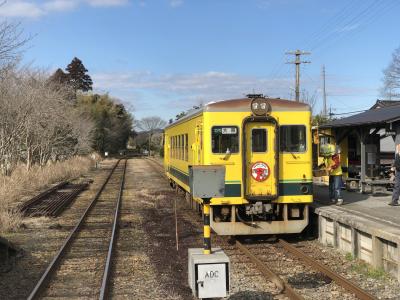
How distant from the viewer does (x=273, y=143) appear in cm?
1048

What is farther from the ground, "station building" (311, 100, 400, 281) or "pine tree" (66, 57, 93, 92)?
"pine tree" (66, 57, 93, 92)

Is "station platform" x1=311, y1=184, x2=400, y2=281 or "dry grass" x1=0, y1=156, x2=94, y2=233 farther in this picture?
"dry grass" x1=0, y1=156, x2=94, y2=233

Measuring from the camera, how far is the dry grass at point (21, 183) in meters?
12.2

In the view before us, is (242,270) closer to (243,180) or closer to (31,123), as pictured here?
(243,180)

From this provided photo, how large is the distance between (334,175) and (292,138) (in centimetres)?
218

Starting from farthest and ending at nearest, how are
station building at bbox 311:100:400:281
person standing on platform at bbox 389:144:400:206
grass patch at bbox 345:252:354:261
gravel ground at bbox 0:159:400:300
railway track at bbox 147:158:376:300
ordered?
person standing on platform at bbox 389:144:400:206 < grass patch at bbox 345:252:354:261 < station building at bbox 311:100:400:281 < gravel ground at bbox 0:159:400:300 < railway track at bbox 147:158:376:300

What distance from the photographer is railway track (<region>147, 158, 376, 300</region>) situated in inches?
278

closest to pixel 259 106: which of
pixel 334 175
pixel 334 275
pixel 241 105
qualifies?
pixel 241 105

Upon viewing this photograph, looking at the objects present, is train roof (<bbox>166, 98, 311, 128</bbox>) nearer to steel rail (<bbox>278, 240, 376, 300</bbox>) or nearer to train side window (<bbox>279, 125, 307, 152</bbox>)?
train side window (<bbox>279, 125, 307, 152</bbox>)

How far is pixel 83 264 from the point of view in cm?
901

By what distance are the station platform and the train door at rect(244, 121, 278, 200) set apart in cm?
133

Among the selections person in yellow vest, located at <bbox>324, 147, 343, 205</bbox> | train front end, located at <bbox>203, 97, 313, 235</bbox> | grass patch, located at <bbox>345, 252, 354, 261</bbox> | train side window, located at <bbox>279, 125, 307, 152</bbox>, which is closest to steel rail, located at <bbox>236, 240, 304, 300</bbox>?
train front end, located at <bbox>203, 97, 313, 235</bbox>

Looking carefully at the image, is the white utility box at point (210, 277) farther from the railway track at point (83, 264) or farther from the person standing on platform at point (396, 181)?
the person standing on platform at point (396, 181)

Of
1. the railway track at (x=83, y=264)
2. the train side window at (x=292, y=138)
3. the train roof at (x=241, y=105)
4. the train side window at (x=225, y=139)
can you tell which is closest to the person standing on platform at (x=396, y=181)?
the train side window at (x=292, y=138)
